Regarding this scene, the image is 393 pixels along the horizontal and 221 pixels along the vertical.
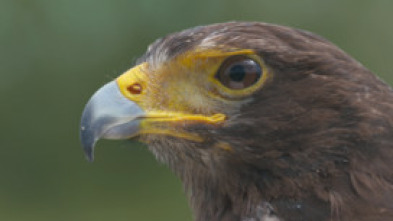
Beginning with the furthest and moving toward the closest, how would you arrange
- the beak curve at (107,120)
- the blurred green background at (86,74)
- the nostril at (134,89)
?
the blurred green background at (86,74) < the nostril at (134,89) < the beak curve at (107,120)

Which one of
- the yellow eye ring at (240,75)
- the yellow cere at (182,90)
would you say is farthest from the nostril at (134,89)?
the yellow eye ring at (240,75)

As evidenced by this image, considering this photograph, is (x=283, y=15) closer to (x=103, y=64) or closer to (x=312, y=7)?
(x=312, y=7)

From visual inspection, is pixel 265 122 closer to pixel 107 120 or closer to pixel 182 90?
pixel 182 90

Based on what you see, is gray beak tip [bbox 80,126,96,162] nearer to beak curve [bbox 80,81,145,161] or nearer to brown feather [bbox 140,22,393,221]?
beak curve [bbox 80,81,145,161]

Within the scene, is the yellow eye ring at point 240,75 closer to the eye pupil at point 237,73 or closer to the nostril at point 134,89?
the eye pupil at point 237,73

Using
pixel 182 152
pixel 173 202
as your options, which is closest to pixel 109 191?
pixel 173 202
